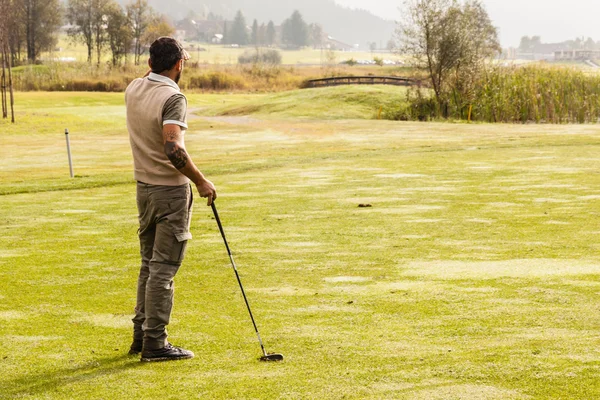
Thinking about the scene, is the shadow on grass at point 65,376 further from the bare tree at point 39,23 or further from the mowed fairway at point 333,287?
the bare tree at point 39,23

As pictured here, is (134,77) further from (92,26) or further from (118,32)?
(92,26)

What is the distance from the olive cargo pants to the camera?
21.5ft

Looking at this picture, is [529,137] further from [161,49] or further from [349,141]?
[161,49]

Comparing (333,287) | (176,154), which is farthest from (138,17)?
(176,154)

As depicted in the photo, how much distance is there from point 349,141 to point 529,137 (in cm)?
677

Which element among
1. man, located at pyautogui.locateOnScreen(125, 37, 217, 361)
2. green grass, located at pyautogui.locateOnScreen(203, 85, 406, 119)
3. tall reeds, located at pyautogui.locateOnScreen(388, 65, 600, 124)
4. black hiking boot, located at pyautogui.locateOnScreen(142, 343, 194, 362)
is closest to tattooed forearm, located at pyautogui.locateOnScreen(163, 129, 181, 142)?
man, located at pyautogui.locateOnScreen(125, 37, 217, 361)

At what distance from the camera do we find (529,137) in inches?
1261

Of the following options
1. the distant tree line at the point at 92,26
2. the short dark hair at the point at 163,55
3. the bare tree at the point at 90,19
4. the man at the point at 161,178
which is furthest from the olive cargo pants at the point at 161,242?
the bare tree at the point at 90,19

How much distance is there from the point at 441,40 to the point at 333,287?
150ft

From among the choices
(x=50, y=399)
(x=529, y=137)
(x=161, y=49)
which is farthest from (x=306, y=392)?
(x=529, y=137)

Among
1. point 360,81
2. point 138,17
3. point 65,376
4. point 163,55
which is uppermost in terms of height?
point 138,17

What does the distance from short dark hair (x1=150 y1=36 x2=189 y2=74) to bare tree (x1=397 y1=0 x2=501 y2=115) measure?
153 feet

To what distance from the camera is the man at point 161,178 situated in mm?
6344

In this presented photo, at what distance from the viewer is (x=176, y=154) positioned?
6270 millimetres
